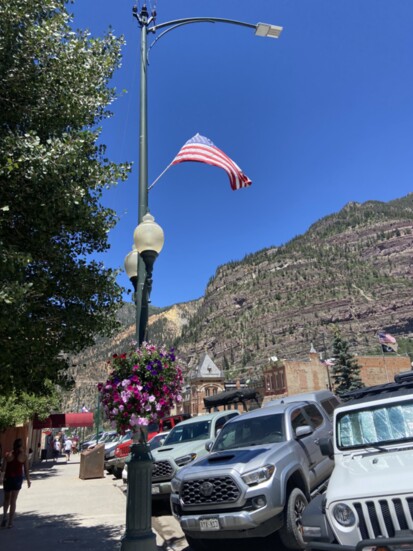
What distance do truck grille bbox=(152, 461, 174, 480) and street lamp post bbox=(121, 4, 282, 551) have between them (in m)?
4.47

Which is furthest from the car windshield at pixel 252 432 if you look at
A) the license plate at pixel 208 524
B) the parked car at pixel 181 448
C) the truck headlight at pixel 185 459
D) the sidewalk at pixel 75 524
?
the truck headlight at pixel 185 459

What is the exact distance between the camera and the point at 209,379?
76500mm

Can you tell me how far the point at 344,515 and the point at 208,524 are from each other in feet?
8.42

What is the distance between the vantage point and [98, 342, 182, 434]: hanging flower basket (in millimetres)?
5797

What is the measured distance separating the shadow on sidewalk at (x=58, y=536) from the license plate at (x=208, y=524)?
6.36 ft

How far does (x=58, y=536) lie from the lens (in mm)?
8289

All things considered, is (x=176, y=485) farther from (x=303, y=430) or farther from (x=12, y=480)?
(x=12, y=480)

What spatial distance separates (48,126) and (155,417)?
4601 millimetres

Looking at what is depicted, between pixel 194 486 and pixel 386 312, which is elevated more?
pixel 386 312

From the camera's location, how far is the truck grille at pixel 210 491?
6.07 metres

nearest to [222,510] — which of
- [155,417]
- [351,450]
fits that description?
[155,417]

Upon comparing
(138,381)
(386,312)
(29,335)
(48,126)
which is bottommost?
(138,381)

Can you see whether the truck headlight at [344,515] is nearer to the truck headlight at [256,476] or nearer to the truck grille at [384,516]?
the truck grille at [384,516]

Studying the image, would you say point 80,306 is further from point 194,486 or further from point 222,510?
point 222,510
